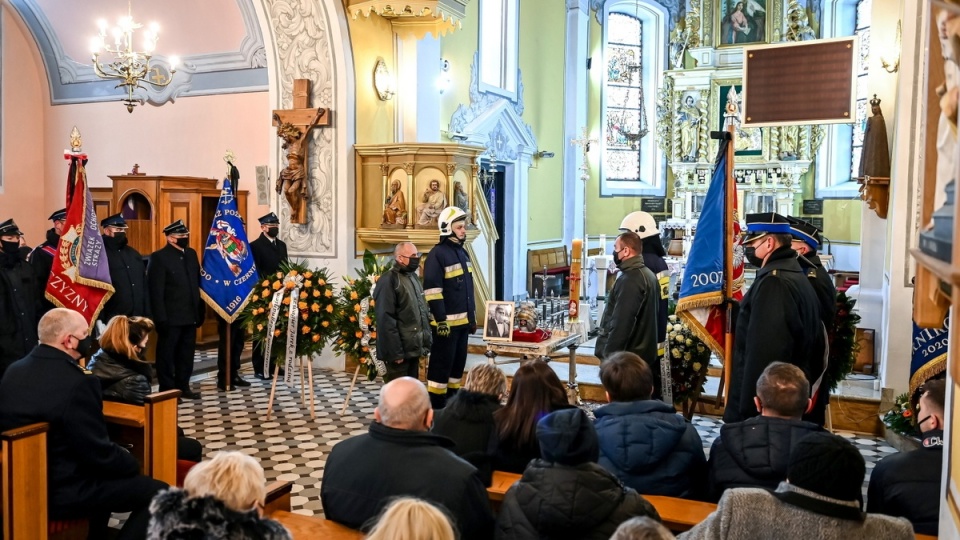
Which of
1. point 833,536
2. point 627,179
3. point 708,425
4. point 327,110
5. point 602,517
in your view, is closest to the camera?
point 833,536

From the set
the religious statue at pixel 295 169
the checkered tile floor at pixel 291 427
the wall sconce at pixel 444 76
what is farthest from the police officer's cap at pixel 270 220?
the wall sconce at pixel 444 76

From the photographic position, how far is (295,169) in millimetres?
9562

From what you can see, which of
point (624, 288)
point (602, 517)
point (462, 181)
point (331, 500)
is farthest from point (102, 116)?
point (602, 517)

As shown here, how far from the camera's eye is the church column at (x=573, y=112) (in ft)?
57.5

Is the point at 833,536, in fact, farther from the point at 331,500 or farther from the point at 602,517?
the point at 331,500

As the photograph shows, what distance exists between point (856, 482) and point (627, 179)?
17.8 metres

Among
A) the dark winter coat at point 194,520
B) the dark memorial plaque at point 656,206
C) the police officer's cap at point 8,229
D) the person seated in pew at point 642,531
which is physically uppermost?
the dark memorial plaque at point 656,206

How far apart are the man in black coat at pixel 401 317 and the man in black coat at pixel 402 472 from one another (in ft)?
11.3

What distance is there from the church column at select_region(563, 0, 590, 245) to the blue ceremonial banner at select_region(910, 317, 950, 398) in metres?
11.9

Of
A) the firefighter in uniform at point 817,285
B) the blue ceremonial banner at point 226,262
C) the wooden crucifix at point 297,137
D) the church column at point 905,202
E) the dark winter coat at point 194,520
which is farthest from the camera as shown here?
the wooden crucifix at point 297,137

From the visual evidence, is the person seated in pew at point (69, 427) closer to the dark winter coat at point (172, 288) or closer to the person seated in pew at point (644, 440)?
the person seated in pew at point (644, 440)

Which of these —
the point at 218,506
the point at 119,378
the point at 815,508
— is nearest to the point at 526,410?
the point at 815,508

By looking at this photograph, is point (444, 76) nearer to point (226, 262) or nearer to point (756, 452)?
point (226, 262)

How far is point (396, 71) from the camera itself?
10102mm
